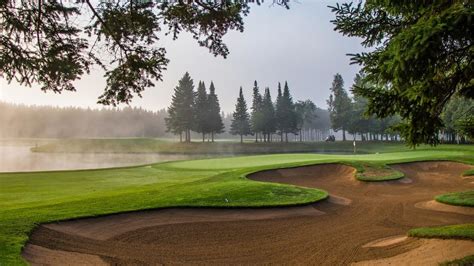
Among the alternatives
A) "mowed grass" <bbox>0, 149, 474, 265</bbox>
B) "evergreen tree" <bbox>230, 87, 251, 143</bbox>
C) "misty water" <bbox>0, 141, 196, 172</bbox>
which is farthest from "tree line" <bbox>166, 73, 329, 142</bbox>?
"mowed grass" <bbox>0, 149, 474, 265</bbox>

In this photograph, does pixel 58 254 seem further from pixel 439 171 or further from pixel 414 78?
pixel 439 171

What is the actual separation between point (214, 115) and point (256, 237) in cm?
6710

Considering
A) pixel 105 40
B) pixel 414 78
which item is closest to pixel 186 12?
pixel 105 40

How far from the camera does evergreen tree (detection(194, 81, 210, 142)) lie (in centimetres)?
7400

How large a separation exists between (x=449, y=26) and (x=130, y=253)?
786cm

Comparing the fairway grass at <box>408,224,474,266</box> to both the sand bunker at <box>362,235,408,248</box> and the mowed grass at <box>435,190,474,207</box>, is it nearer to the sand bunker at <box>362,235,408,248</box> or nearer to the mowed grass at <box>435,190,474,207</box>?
the sand bunker at <box>362,235,408,248</box>

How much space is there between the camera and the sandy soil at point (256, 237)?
24.9 feet

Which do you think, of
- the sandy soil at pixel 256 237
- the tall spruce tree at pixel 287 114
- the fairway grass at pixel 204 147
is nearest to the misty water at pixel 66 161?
the fairway grass at pixel 204 147

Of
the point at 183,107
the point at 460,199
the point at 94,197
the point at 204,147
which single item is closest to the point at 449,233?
the point at 460,199

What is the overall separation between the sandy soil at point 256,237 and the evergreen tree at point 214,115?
2434 inches

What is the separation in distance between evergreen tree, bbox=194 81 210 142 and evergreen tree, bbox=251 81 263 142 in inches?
466

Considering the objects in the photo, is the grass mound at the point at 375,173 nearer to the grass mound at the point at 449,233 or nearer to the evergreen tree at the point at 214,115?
the grass mound at the point at 449,233

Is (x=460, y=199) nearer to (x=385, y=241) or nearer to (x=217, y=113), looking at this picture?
(x=385, y=241)

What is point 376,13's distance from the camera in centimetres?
1005
